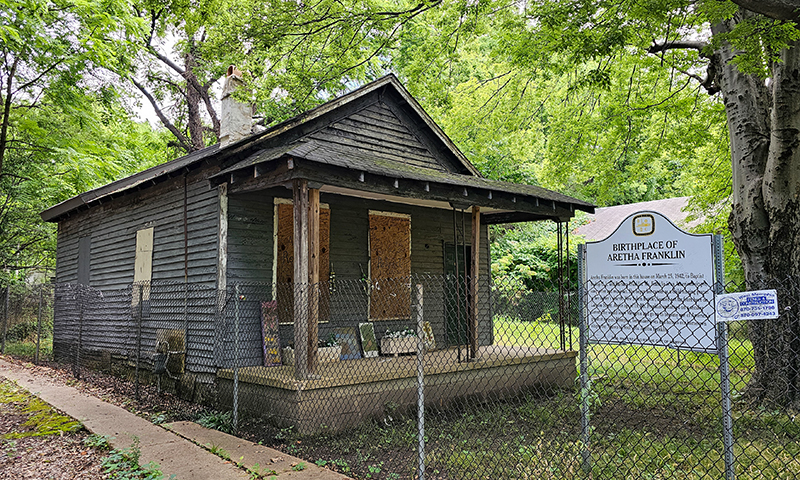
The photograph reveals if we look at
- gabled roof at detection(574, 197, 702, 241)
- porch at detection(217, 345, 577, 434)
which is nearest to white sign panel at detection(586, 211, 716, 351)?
porch at detection(217, 345, 577, 434)

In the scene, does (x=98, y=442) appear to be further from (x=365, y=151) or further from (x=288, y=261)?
(x=365, y=151)

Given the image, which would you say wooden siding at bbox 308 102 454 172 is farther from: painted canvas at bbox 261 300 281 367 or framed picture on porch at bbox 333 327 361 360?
framed picture on porch at bbox 333 327 361 360

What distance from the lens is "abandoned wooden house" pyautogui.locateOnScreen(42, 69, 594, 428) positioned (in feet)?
23.4

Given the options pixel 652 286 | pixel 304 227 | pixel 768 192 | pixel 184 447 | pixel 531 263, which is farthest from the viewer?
pixel 531 263

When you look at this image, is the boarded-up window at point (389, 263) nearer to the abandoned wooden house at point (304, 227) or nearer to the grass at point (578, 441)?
the abandoned wooden house at point (304, 227)

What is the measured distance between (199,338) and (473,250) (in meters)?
4.63

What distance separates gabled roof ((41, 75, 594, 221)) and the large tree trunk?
2744 millimetres

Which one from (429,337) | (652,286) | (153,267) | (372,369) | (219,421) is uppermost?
(153,267)

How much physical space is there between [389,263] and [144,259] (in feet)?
15.2

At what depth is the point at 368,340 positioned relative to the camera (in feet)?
31.2

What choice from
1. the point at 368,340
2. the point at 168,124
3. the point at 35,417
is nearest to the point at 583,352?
the point at 368,340

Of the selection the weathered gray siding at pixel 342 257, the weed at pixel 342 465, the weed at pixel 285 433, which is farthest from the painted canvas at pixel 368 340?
the weed at pixel 342 465

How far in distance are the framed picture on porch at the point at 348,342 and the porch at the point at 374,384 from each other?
411mm

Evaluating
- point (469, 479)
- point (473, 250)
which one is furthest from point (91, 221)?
point (469, 479)
